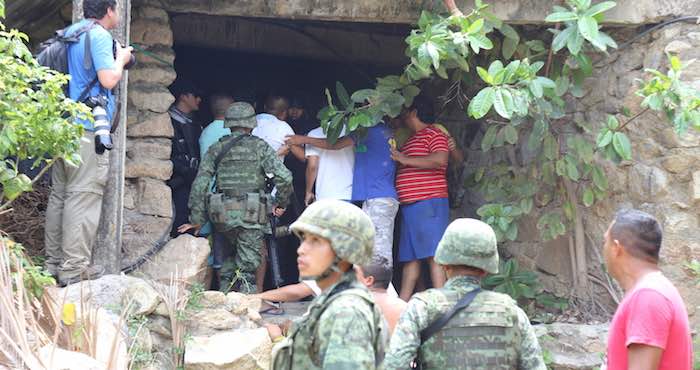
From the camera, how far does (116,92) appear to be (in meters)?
5.96

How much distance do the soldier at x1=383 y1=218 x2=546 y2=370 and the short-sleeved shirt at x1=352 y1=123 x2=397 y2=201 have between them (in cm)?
345

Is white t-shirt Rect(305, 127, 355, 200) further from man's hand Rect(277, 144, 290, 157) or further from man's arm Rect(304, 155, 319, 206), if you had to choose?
man's hand Rect(277, 144, 290, 157)

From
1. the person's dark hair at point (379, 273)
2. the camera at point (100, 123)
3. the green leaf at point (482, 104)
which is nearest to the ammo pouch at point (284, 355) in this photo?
the person's dark hair at point (379, 273)

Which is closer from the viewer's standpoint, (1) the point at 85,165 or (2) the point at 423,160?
(1) the point at 85,165

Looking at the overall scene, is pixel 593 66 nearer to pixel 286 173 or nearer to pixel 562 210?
pixel 562 210

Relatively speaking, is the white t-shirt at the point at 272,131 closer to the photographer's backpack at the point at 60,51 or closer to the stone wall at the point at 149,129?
the stone wall at the point at 149,129

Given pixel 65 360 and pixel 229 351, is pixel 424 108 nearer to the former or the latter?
pixel 229 351

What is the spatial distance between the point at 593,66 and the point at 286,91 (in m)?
2.99

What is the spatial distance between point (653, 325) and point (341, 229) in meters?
1.06

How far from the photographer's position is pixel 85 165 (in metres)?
5.75

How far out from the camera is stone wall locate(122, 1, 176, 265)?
6938 mm

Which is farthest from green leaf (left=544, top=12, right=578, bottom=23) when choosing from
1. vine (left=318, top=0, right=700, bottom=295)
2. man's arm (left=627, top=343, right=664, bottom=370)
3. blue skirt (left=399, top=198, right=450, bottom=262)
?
man's arm (left=627, top=343, right=664, bottom=370)

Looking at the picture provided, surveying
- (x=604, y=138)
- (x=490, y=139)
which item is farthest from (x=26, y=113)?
(x=604, y=138)

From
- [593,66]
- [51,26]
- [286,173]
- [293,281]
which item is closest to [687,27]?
[593,66]
